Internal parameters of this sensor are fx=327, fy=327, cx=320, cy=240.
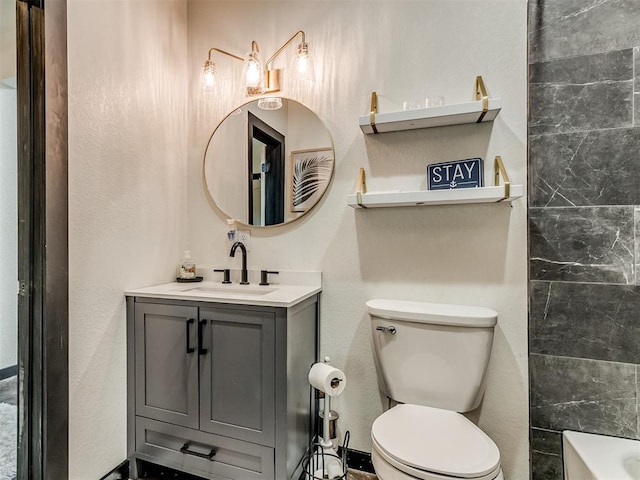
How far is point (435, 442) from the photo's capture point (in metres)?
1.13

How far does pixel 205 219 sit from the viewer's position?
1.96 meters

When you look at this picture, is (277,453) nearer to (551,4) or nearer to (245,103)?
(245,103)

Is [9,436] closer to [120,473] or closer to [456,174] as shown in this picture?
[120,473]

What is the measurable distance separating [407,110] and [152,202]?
137 centimetres

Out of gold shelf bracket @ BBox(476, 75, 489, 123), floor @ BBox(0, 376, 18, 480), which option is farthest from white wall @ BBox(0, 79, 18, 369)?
gold shelf bracket @ BBox(476, 75, 489, 123)

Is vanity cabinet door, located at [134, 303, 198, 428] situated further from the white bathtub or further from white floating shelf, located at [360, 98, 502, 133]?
the white bathtub

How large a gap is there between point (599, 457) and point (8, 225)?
7.59 ft

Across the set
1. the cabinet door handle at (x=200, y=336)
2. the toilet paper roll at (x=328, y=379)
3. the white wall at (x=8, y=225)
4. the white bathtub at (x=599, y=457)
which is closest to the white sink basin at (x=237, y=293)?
the cabinet door handle at (x=200, y=336)

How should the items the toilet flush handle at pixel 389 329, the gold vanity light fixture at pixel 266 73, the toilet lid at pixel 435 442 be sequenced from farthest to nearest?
the gold vanity light fixture at pixel 266 73 → the toilet flush handle at pixel 389 329 → the toilet lid at pixel 435 442

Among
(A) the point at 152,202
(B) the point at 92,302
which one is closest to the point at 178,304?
(B) the point at 92,302

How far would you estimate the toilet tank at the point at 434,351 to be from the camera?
1319mm

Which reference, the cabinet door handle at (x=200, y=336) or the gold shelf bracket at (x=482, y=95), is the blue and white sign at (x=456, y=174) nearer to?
the gold shelf bracket at (x=482, y=95)

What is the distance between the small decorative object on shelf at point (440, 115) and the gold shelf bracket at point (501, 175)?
205 millimetres

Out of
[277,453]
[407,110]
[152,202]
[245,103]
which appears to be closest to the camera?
[277,453]
